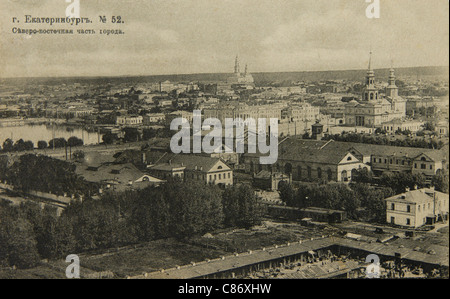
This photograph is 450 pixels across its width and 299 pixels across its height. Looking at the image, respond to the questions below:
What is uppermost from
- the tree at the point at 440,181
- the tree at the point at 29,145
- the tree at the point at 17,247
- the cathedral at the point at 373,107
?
the cathedral at the point at 373,107

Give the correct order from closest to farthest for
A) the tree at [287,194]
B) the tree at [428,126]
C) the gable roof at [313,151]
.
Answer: the tree at [428,126] < the tree at [287,194] < the gable roof at [313,151]

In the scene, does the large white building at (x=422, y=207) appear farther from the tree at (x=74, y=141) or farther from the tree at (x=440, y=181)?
the tree at (x=74, y=141)

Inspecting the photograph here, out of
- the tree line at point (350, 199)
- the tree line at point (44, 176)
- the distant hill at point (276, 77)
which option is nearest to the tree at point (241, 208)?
the tree line at point (350, 199)

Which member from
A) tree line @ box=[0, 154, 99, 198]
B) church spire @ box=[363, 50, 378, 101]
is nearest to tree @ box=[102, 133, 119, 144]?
tree line @ box=[0, 154, 99, 198]

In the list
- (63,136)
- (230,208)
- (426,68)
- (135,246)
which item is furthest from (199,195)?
(426,68)

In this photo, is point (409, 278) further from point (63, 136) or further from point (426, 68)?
point (63, 136)

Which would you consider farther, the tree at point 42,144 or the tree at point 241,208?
the tree at point 241,208

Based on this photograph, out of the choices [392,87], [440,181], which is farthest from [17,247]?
[392,87]
